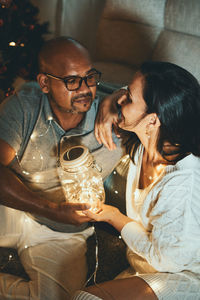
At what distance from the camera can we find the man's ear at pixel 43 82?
1.40 m

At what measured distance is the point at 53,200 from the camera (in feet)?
5.12

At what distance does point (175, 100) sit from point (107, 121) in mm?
377

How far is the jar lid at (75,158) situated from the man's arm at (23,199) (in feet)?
1.00

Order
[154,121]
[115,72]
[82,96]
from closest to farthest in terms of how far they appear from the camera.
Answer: [154,121], [82,96], [115,72]

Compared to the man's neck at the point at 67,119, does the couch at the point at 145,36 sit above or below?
above

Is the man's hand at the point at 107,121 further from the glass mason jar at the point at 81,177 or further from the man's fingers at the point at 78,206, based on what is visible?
the man's fingers at the point at 78,206

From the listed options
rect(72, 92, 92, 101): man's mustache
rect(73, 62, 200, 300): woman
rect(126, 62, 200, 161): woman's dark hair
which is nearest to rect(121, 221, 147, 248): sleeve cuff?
rect(73, 62, 200, 300): woman

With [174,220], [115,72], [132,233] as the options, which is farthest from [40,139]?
[115,72]

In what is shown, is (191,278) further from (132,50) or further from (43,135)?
(132,50)

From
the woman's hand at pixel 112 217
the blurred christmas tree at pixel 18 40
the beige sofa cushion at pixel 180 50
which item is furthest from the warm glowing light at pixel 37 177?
the blurred christmas tree at pixel 18 40

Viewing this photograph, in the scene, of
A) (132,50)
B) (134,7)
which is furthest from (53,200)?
(134,7)

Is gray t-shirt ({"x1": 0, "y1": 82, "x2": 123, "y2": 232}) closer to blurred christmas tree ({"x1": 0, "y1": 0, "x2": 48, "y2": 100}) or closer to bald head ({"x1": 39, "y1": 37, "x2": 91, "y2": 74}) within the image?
bald head ({"x1": 39, "y1": 37, "x2": 91, "y2": 74})

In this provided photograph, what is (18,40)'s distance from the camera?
2441 mm

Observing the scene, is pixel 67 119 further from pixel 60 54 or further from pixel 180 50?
pixel 180 50
